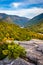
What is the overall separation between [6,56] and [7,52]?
1.59 feet

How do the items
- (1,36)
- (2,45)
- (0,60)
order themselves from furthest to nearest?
(1,36)
(2,45)
(0,60)

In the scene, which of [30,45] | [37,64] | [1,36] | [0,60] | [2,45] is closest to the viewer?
[37,64]

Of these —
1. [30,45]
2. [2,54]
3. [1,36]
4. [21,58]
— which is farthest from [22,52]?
[1,36]

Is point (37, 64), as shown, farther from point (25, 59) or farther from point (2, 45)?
point (2, 45)

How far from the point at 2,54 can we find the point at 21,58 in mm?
2058

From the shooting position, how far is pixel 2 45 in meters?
19.8

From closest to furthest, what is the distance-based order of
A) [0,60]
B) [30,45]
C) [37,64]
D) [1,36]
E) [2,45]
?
[37,64] → [0,60] → [2,45] → [30,45] → [1,36]

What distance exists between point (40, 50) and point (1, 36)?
23.7 ft

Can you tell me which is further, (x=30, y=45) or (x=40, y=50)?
(x=30, y=45)

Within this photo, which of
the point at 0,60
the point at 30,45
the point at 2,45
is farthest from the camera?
the point at 30,45

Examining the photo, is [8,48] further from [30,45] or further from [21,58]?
[30,45]

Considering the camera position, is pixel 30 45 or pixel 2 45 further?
pixel 30 45

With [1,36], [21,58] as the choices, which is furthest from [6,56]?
[1,36]

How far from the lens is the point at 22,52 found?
18922 millimetres
